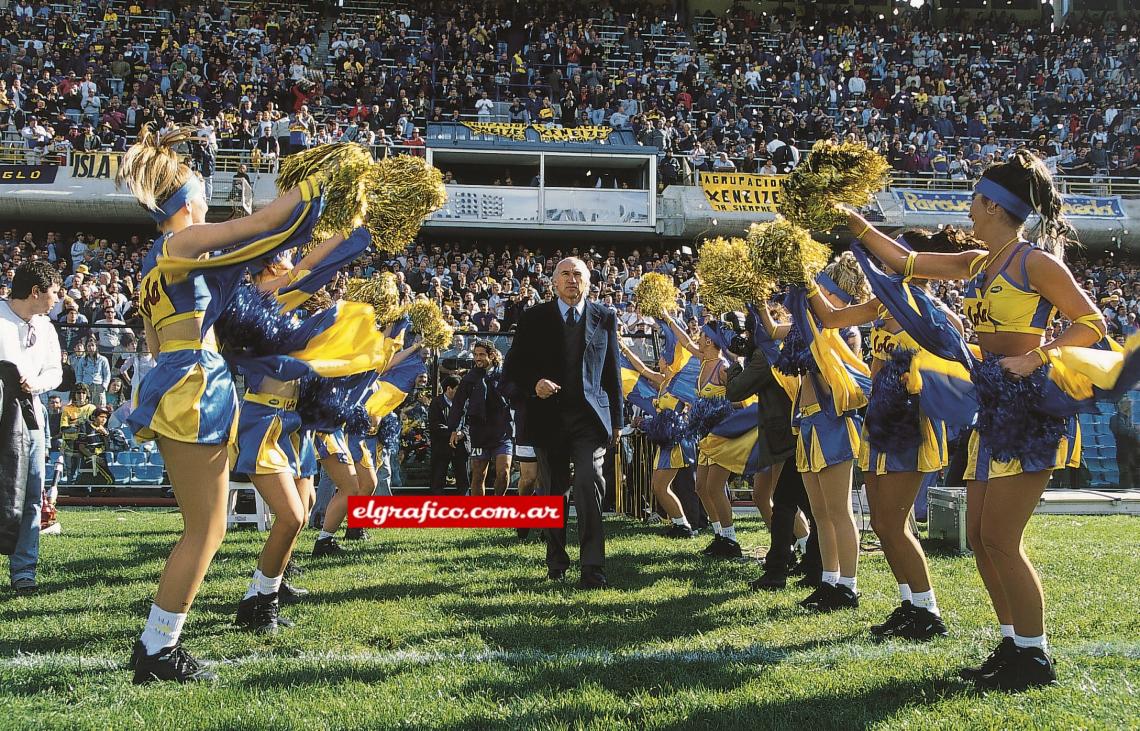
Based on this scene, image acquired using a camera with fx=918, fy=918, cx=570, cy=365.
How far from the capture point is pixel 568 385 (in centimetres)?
599

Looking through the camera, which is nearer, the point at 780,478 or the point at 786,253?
the point at 786,253

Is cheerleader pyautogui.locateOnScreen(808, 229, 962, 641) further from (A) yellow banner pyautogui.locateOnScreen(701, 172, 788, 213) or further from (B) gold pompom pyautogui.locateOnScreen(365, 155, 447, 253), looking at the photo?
(A) yellow banner pyautogui.locateOnScreen(701, 172, 788, 213)

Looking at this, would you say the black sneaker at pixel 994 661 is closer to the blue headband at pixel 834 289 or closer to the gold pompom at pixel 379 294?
the blue headband at pixel 834 289

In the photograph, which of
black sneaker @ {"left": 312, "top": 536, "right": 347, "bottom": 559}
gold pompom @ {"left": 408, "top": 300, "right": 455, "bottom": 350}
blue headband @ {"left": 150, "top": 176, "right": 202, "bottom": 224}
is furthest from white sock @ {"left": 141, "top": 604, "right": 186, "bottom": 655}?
gold pompom @ {"left": 408, "top": 300, "right": 455, "bottom": 350}

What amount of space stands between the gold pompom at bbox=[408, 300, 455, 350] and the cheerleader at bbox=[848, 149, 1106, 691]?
4.11 metres

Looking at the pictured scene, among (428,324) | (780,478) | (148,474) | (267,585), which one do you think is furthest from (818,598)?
(148,474)

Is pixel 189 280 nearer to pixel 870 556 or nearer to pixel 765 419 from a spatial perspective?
pixel 765 419

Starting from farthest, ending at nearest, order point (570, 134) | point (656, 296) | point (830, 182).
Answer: point (570, 134) < point (656, 296) < point (830, 182)

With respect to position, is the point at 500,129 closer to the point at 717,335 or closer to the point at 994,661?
the point at 717,335

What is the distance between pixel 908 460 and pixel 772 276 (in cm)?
107

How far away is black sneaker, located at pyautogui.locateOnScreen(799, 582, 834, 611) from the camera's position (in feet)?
16.3

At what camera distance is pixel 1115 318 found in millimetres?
16609

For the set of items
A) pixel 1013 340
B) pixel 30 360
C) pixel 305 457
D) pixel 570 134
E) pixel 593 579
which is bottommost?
pixel 593 579
